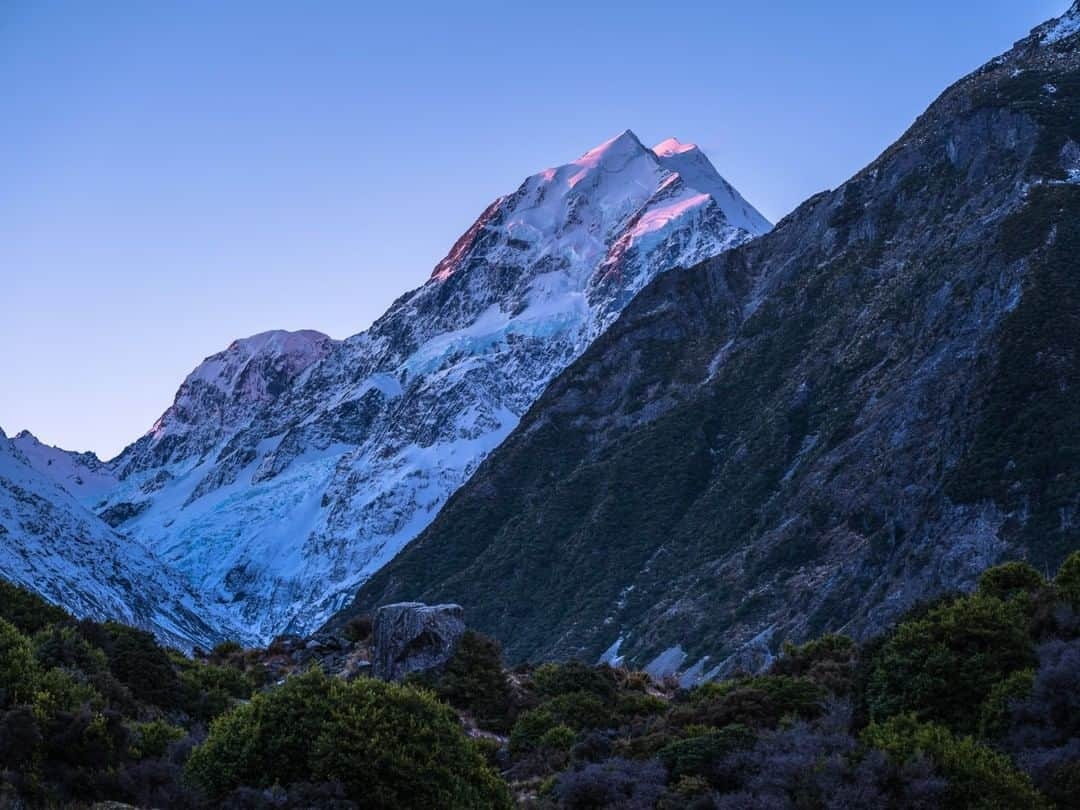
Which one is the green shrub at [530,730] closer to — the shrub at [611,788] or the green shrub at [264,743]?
the shrub at [611,788]

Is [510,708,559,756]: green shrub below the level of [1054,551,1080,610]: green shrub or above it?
above

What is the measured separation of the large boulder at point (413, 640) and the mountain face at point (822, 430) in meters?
41.9

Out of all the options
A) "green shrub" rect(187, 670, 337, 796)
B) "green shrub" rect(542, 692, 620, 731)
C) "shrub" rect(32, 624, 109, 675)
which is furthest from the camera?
"green shrub" rect(542, 692, 620, 731)

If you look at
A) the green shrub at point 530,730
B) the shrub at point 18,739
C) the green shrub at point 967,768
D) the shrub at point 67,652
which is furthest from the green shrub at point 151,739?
the green shrub at point 967,768

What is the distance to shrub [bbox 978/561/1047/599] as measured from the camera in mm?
40969

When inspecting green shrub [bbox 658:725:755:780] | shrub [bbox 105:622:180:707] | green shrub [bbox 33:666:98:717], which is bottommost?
green shrub [bbox 658:725:755:780]

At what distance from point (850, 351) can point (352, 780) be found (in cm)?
11672

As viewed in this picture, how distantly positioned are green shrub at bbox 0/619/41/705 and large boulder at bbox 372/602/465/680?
954 inches

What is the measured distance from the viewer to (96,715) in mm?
27812

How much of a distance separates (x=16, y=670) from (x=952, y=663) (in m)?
22.9

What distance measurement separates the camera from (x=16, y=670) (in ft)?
96.3

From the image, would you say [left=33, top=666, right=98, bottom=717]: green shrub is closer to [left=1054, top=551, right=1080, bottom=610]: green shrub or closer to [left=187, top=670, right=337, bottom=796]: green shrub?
[left=187, top=670, right=337, bottom=796]: green shrub

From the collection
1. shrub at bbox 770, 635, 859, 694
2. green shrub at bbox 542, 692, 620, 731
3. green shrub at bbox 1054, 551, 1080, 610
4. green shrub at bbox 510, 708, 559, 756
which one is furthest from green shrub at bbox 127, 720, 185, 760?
green shrub at bbox 1054, 551, 1080, 610

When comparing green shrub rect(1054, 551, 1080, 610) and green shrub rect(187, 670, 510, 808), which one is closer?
green shrub rect(187, 670, 510, 808)
